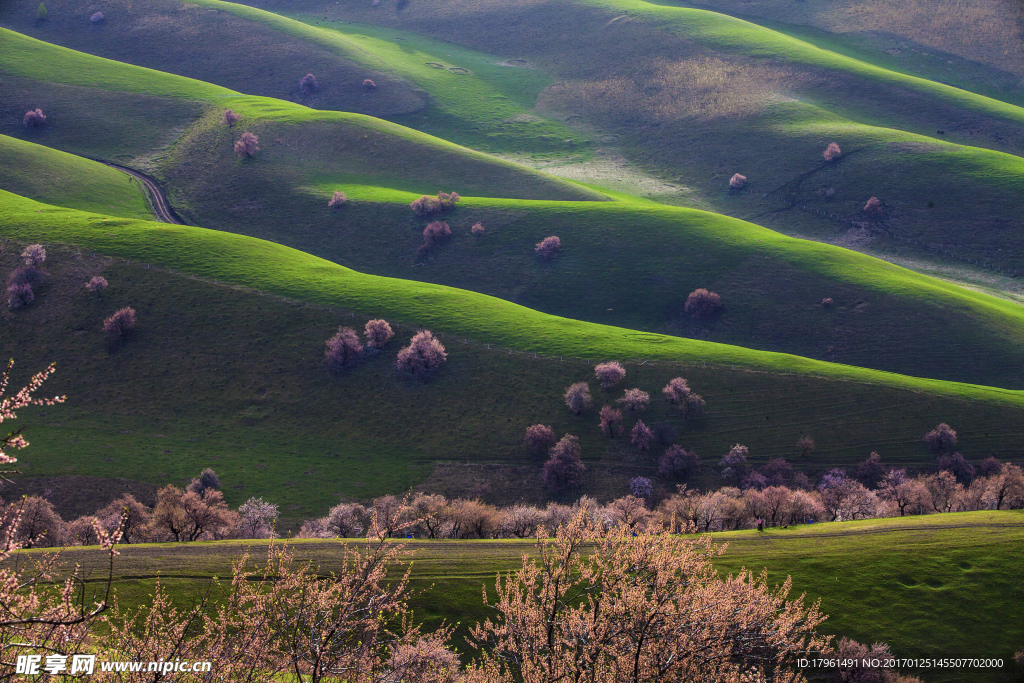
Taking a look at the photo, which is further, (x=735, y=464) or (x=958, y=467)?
(x=735, y=464)

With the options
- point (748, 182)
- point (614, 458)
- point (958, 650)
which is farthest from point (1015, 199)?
point (958, 650)

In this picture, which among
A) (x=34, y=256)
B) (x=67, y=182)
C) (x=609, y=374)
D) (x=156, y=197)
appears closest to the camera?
(x=609, y=374)

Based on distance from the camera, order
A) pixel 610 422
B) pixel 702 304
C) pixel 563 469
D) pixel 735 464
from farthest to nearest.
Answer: pixel 702 304 → pixel 610 422 → pixel 735 464 → pixel 563 469

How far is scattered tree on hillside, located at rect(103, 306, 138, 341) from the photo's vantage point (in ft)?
227

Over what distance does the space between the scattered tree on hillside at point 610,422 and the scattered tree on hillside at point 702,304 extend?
3155 centimetres

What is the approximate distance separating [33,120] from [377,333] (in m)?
107

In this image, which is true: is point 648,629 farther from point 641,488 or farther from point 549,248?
point 549,248

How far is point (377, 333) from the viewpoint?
72750 mm

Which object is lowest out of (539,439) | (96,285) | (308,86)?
(539,439)

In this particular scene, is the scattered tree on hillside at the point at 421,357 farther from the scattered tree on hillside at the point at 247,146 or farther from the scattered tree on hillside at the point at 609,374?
the scattered tree on hillside at the point at 247,146

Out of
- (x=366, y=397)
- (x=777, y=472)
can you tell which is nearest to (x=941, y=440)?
(x=777, y=472)

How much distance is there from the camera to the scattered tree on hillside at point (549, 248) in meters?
102

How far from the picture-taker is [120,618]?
97.3 feet

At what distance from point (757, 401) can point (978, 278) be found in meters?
65.6
